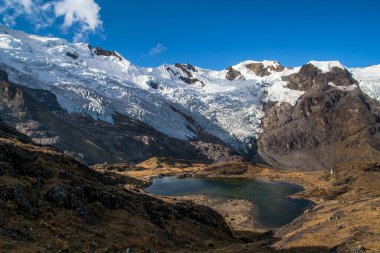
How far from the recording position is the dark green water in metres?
124

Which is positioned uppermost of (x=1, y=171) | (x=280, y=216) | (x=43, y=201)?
(x=1, y=171)

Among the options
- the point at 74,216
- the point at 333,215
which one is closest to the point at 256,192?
the point at 333,215

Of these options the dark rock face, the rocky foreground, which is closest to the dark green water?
the rocky foreground

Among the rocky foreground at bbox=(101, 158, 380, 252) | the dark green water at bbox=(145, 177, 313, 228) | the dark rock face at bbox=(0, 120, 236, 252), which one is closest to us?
the dark rock face at bbox=(0, 120, 236, 252)

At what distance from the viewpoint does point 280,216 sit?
123 meters

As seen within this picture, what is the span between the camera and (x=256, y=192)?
164 metres

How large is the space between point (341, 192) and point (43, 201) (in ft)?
431

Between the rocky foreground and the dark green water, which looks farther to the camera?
the dark green water

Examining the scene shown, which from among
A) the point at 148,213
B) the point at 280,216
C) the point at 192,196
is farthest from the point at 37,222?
the point at 192,196

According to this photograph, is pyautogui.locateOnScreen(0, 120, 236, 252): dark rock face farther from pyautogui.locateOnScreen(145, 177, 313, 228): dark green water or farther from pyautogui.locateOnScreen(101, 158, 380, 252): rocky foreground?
pyautogui.locateOnScreen(145, 177, 313, 228): dark green water

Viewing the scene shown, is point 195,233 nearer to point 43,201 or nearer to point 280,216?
point 43,201

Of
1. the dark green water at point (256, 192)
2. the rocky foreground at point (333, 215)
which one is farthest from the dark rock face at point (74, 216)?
the dark green water at point (256, 192)

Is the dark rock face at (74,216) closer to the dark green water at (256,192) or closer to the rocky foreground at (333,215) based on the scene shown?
the rocky foreground at (333,215)

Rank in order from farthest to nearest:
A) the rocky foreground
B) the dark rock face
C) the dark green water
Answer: the dark green water < the rocky foreground < the dark rock face
